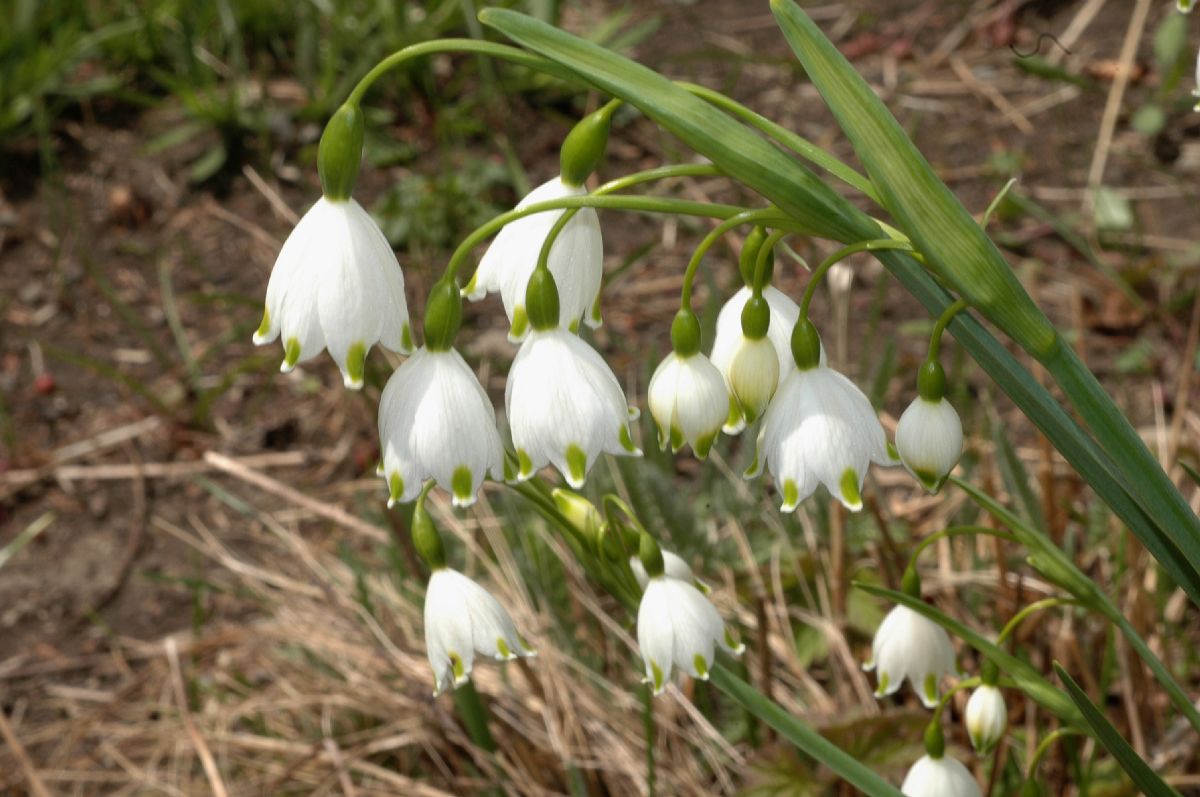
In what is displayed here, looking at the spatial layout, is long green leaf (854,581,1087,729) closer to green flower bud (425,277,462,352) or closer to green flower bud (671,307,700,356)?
green flower bud (671,307,700,356)

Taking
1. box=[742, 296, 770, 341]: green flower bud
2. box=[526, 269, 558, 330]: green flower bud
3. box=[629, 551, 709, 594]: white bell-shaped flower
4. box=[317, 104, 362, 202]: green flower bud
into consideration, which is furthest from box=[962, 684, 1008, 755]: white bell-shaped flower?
box=[317, 104, 362, 202]: green flower bud

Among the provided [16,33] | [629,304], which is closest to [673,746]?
[629,304]

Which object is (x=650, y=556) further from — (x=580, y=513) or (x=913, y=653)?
(x=913, y=653)

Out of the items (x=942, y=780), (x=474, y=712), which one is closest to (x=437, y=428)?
(x=942, y=780)

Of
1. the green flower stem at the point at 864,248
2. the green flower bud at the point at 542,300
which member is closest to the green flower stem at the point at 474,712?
the green flower bud at the point at 542,300

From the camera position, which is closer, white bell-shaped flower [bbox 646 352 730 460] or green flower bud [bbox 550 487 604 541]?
white bell-shaped flower [bbox 646 352 730 460]

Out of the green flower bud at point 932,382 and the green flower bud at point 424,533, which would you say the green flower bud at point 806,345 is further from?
the green flower bud at point 424,533

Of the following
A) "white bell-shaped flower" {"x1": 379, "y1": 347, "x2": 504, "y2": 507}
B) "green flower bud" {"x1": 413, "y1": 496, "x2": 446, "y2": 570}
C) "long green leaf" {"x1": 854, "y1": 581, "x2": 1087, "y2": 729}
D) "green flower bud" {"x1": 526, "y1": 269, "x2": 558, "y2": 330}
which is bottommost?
"long green leaf" {"x1": 854, "y1": 581, "x2": 1087, "y2": 729}
